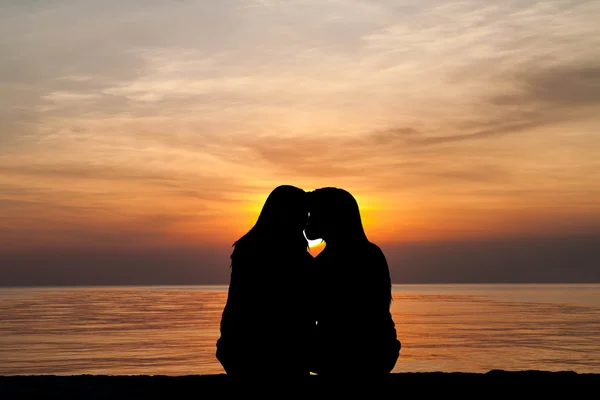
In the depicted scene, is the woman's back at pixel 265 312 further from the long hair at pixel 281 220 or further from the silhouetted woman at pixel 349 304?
the silhouetted woman at pixel 349 304

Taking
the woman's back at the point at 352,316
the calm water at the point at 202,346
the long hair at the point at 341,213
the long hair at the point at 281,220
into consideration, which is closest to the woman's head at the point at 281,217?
the long hair at the point at 281,220

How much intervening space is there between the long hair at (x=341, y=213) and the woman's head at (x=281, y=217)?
0.16 m

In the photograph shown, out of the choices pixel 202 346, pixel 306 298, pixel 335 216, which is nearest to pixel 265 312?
pixel 306 298

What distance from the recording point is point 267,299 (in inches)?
188

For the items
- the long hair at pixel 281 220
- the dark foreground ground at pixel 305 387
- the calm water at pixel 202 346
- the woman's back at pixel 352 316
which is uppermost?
the long hair at pixel 281 220

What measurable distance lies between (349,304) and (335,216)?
611 millimetres

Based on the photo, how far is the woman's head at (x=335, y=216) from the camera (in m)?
4.75

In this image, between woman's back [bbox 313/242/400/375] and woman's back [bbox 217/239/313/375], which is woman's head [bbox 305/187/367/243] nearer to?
woman's back [bbox 313/242/400/375]

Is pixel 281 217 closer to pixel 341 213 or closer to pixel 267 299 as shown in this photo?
pixel 341 213

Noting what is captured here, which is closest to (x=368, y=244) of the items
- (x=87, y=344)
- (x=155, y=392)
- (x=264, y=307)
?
(x=264, y=307)

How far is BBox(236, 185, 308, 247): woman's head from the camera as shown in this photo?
15.3 ft

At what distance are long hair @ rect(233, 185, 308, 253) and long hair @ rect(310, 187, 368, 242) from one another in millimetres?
144

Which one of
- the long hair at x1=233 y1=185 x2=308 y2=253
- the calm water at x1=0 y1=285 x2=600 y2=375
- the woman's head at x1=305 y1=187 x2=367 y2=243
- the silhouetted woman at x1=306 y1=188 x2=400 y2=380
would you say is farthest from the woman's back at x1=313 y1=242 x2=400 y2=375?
the calm water at x1=0 y1=285 x2=600 y2=375

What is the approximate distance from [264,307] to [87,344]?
40098mm
